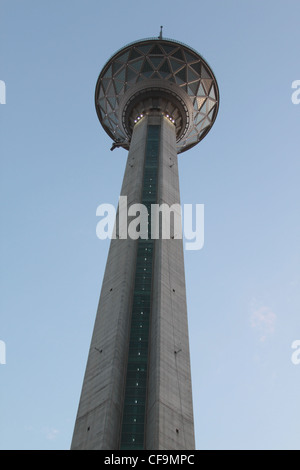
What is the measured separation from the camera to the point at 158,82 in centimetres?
6512

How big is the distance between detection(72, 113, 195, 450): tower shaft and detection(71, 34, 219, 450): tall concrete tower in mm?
76

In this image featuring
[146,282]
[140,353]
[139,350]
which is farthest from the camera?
Answer: [146,282]

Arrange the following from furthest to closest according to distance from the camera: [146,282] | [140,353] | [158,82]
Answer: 1. [158,82]
2. [146,282]
3. [140,353]

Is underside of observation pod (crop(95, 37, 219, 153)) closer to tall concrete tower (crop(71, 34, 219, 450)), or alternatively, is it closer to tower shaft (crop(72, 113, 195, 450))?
tall concrete tower (crop(71, 34, 219, 450))

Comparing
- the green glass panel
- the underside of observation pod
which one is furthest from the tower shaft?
the underside of observation pod

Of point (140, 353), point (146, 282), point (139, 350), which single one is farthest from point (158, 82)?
point (140, 353)

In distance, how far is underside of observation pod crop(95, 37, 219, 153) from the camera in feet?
215

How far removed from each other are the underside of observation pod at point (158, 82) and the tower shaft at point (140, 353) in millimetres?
17293

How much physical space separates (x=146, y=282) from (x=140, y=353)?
726 centimetres

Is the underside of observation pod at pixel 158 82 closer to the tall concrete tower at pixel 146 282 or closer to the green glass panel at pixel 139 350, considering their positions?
the tall concrete tower at pixel 146 282

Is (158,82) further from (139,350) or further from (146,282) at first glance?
(139,350)

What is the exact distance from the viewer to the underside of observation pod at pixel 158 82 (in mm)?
65500
